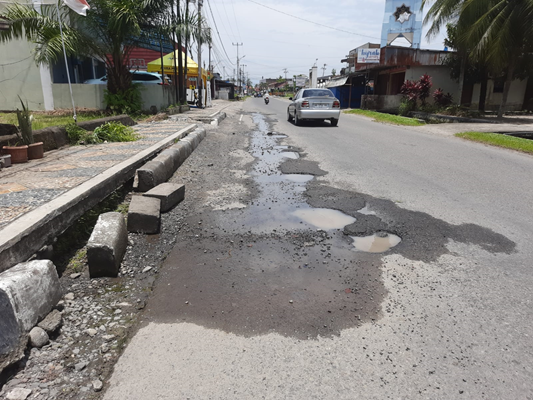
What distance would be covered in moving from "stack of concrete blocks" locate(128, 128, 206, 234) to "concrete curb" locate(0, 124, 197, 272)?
0.37 m

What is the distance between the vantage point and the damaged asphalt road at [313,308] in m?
2.11

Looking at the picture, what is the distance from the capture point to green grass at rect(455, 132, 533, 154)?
1013 centimetres

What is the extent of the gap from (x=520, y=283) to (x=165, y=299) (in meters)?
2.88

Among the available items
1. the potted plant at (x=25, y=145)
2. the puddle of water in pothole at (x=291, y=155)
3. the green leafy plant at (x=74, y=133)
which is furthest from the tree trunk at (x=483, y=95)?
the potted plant at (x=25, y=145)

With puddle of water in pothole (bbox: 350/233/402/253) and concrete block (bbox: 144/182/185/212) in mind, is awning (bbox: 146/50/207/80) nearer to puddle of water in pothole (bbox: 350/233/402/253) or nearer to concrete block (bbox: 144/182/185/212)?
concrete block (bbox: 144/182/185/212)

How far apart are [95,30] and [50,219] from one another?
1224cm

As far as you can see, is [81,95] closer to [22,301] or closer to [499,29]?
[22,301]

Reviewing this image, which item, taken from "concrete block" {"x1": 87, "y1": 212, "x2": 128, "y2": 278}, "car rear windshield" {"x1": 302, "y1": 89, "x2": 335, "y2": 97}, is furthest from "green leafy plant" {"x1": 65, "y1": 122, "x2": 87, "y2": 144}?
"car rear windshield" {"x1": 302, "y1": 89, "x2": 335, "y2": 97}

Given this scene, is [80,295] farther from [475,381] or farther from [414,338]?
[475,381]

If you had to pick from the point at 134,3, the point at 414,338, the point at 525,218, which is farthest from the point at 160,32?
the point at 414,338

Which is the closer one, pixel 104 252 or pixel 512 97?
pixel 104 252

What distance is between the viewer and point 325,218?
470 centimetres

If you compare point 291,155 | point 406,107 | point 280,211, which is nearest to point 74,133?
point 291,155

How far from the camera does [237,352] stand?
2340mm
